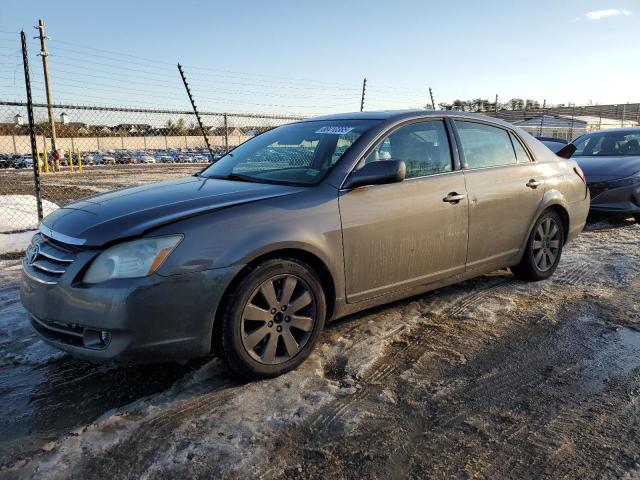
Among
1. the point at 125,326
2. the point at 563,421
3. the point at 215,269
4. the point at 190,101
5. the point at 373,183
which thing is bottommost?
the point at 563,421

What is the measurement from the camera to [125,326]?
101 inches

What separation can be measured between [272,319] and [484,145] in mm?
2464

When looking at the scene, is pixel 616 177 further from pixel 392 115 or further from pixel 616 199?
pixel 392 115

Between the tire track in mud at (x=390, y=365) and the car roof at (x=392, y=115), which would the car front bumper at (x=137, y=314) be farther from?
the car roof at (x=392, y=115)

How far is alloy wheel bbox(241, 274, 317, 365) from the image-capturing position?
2881mm

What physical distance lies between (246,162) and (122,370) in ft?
5.69

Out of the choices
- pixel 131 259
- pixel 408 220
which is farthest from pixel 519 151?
pixel 131 259

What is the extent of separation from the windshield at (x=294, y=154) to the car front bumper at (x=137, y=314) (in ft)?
3.31

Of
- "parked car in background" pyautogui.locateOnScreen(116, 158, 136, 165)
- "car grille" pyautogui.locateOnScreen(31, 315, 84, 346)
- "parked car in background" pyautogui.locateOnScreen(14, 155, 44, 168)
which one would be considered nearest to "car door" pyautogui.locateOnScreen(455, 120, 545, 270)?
"car grille" pyautogui.locateOnScreen(31, 315, 84, 346)

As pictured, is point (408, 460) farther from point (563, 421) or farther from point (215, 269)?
point (215, 269)

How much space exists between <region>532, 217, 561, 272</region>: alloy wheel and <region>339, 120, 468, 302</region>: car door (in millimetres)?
1144

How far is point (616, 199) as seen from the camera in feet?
24.7

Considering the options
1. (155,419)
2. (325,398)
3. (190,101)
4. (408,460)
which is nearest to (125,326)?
(155,419)

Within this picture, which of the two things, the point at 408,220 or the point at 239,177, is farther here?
the point at 239,177
